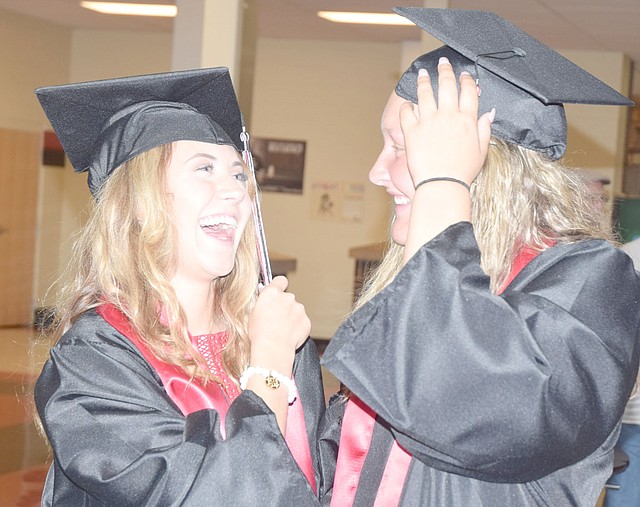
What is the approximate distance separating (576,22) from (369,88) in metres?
2.80

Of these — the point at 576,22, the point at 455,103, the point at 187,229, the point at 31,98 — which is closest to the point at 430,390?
the point at 455,103

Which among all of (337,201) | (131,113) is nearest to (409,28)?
(337,201)

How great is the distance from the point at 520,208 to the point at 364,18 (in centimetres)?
763

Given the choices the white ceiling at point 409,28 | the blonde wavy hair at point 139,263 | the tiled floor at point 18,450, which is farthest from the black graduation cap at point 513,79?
the white ceiling at point 409,28

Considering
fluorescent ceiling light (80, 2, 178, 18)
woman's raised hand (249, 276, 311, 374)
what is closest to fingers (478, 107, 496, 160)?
woman's raised hand (249, 276, 311, 374)

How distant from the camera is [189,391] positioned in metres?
1.77

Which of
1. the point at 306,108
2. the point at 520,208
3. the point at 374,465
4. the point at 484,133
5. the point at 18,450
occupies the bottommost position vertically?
the point at 18,450

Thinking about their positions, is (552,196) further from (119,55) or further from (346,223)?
(119,55)

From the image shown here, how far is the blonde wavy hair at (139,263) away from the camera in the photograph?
1.89 m

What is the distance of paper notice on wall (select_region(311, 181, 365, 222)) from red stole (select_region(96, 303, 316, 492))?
28.1 ft

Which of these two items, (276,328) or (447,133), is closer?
(447,133)

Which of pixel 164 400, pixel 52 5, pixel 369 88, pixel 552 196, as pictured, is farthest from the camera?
pixel 369 88

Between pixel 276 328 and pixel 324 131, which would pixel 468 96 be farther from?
pixel 324 131

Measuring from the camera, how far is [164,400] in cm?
169
